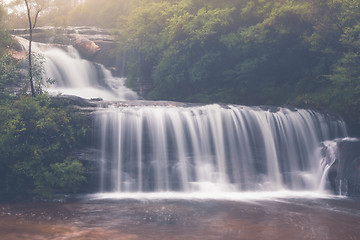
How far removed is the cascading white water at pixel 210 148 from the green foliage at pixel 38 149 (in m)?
1.17

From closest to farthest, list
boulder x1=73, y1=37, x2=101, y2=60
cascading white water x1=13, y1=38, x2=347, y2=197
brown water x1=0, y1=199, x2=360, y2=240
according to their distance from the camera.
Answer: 1. brown water x1=0, y1=199, x2=360, y2=240
2. cascading white water x1=13, y1=38, x2=347, y2=197
3. boulder x1=73, y1=37, x2=101, y2=60

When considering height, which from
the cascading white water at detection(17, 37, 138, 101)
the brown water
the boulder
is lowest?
the brown water

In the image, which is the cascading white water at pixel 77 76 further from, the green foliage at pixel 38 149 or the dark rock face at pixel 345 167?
the dark rock face at pixel 345 167

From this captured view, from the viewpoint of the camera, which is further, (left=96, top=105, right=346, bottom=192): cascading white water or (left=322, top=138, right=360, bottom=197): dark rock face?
(left=96, top=105, right=346, bottom=192): cascading white water

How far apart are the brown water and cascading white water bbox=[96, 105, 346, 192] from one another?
1.98m

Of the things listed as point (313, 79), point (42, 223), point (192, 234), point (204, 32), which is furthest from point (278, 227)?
point (204, 32)

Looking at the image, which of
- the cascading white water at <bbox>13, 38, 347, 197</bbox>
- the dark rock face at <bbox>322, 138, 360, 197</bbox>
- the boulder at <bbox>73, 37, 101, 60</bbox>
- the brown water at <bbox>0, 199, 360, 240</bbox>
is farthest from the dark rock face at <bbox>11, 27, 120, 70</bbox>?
the dark rock face at <bbox>322, 138, 360, 197</bbox>

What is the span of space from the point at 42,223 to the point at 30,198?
10.1 ft

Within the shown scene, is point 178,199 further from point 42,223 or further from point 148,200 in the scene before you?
point 42,223

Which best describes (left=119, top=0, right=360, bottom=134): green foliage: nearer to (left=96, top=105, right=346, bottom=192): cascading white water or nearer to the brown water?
(left=96, top=105, right=346, bottom=192): cascading white water

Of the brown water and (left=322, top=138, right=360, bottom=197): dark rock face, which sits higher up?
(left=322, top=138, right=360, bottom=197): dark rock face

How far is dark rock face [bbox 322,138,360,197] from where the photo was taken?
13.5m

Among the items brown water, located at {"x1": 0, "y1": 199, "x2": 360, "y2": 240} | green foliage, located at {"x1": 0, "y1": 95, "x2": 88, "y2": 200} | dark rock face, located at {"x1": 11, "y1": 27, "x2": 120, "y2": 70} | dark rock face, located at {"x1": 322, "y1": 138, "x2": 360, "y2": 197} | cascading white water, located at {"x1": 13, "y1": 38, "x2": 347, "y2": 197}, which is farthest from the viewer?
dark rock face, located at {"x1": 11, "y1": 27, "x2": 120, "y2": 70}

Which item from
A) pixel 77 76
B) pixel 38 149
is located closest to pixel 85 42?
pixel 77 76
